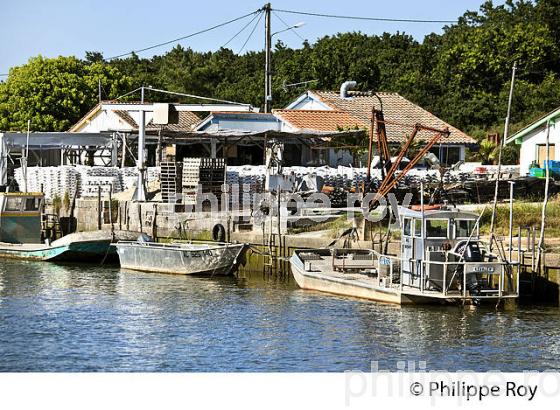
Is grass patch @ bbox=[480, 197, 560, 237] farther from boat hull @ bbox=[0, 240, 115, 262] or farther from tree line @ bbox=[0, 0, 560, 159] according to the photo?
tree line @ bbox=[0, 0, 560, 159]

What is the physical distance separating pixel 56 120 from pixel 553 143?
30685 mm

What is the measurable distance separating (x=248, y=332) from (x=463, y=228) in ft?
18.8

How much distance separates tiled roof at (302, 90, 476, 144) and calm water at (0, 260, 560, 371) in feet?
65.2

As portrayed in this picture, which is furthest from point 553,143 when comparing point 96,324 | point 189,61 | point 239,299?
point 189,61

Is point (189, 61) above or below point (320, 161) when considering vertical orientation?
above

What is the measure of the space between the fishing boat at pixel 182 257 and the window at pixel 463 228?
→ 8.46 meters

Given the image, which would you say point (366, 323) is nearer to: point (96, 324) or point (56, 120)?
point (96, 324)

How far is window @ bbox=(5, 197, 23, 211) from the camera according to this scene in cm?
3931

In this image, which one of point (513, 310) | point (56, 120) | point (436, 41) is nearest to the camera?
point (513, 310)

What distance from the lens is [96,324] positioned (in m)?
25.3

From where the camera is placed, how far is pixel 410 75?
6450 centimetres

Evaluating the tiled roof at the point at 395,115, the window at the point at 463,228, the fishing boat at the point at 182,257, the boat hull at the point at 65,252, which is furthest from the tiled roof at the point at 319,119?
the window at the point at 463,228

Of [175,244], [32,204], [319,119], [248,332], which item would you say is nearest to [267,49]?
[319,119]

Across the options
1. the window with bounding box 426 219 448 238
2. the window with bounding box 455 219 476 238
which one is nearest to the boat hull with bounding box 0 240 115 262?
the window with bounding box 426 219 448 238
